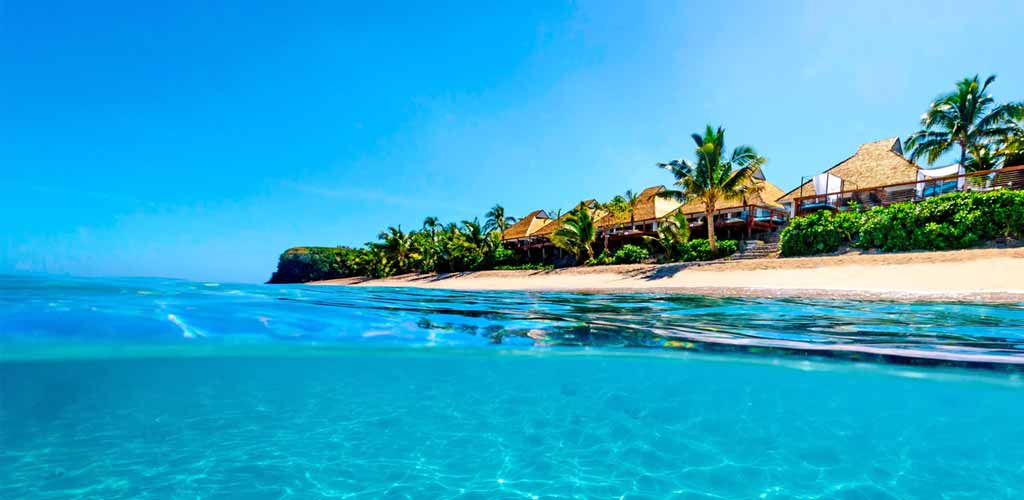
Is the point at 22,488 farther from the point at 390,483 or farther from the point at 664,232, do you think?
the point at 664,232

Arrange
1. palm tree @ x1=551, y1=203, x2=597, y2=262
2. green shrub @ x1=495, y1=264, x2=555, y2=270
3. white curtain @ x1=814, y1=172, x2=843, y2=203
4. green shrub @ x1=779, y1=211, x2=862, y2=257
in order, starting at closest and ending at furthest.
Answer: green shrub @ x1=779, y1=211, x2=862, y2=257, white curtain @ x1=814, y1=172, x2=843, y2=203, palm tree @ x1=551, y1=203, x2=597, y2=262, green shrub @ x1=495, y1=264, x2=555, y2=270

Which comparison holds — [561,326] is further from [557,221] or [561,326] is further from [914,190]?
[557,221]

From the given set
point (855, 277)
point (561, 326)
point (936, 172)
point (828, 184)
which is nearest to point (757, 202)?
point (828, 184)

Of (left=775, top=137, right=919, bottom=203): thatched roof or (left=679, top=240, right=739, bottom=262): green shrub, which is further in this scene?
(left=775, top=137, right=919, bottom=203): thatched roof

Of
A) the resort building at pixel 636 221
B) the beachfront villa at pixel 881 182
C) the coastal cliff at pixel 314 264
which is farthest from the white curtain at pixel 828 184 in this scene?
the coastal cliff at pixel 314 264

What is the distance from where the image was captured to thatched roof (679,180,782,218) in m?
33.9

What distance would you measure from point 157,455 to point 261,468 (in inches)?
52.9

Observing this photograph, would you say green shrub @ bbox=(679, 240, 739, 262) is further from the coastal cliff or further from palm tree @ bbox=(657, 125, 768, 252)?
the coastal cliff

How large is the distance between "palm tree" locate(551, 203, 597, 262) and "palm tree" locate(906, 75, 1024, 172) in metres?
25.0

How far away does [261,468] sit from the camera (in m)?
4.50

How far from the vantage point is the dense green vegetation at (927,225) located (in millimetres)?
18906

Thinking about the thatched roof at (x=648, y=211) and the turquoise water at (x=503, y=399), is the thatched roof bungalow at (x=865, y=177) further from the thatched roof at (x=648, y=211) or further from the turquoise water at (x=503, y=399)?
the turquoise water at (x=503, y=399)

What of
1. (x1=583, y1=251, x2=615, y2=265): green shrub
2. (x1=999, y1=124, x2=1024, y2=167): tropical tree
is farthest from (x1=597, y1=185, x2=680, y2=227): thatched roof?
(x1=999, y1=124, x2=1024, y2=167): tropical tree

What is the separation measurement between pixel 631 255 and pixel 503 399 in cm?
2696
